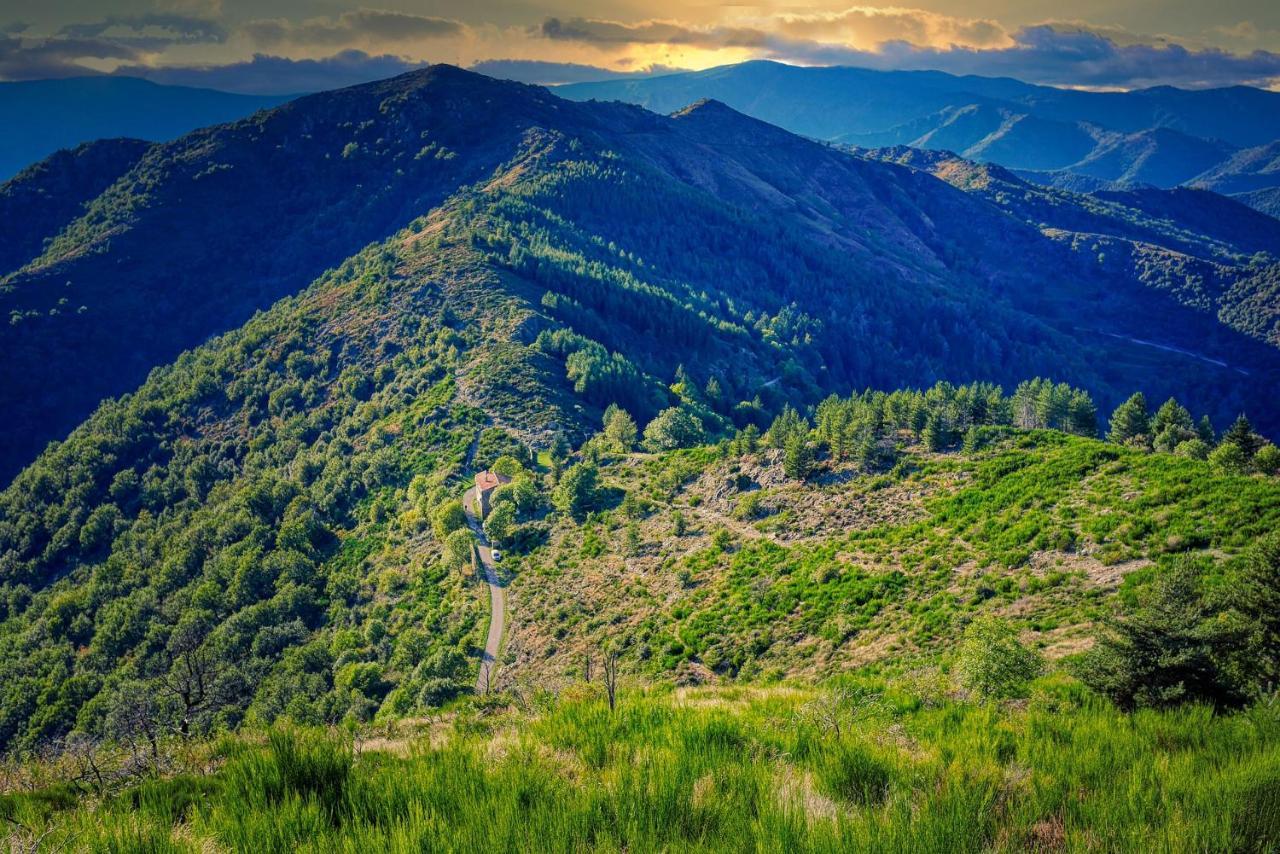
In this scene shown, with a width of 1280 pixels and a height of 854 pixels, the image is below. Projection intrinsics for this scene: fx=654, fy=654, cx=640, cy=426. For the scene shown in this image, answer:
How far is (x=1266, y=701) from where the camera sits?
7207 mm

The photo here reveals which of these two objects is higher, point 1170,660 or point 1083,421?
point 1170,660

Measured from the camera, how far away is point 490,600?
5372 centimetres

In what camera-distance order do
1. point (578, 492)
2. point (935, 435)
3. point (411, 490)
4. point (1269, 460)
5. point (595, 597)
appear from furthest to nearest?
point (411, 490) → point (578, 492) → point (935, 435) → point (595, 597) → point (1269, 460)

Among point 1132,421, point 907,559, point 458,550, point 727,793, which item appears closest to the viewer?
point 727,793

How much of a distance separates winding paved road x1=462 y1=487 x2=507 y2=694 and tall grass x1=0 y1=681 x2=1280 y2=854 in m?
32.3

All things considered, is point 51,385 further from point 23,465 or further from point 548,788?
point 548,788

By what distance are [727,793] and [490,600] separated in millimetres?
Answer: 51988

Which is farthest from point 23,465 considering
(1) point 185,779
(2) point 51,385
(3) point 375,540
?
(1) point 185,779

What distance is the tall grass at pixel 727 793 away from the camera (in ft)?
13.1

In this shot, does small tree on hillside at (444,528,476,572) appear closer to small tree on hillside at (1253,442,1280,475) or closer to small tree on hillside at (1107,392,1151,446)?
small tree on hillside at (1253,442,1280,475)

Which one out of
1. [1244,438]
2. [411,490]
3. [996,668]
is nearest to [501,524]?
[411,490]

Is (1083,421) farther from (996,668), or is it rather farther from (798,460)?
(996,668)

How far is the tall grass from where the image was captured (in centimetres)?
398

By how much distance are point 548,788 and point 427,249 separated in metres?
159
